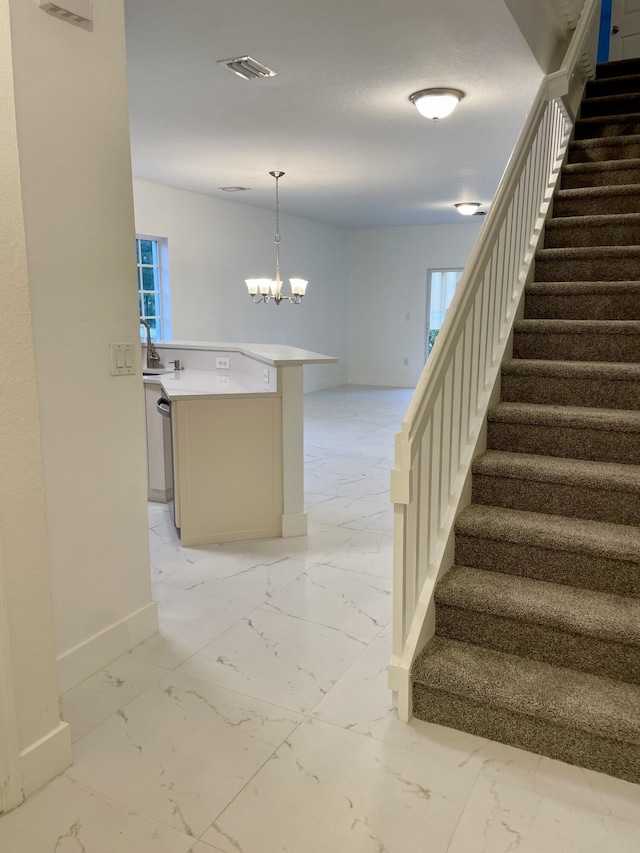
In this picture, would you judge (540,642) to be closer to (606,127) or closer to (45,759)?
(45,759)

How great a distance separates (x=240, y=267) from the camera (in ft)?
26.1

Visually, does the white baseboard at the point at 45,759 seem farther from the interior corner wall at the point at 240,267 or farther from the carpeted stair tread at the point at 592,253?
the interior corner wall at the point at 240,267

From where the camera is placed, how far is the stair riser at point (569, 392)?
2674 millimetres

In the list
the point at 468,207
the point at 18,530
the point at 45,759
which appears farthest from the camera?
the point at 468,207

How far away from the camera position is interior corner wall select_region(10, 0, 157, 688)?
1.92 meters

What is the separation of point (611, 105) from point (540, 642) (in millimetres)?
4167

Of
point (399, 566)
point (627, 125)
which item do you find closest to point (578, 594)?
point (399, 566)

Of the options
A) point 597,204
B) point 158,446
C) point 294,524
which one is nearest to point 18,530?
point 294,524

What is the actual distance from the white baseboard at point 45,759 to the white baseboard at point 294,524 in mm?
1899

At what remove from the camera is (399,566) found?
1.94m

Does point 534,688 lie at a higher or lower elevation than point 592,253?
lower

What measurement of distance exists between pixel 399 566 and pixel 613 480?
897mm

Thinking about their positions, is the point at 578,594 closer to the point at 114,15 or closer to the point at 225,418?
the point at 225,418

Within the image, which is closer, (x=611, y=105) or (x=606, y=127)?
(x=606, y=127)
